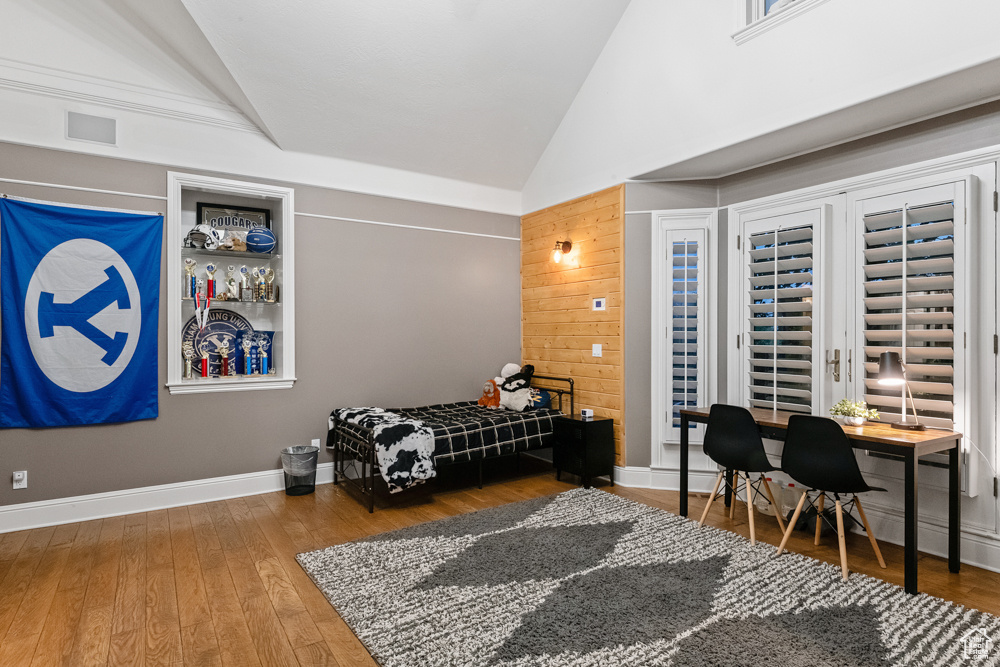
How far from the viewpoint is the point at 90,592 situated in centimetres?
278

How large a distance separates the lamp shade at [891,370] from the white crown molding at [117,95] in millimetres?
4674

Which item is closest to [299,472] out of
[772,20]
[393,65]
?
[393,65]

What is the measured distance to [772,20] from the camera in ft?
10.9

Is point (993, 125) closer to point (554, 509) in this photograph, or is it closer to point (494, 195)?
point (554, 509)

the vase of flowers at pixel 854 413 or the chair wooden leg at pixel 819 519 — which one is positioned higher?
the vase of flowers at pixel 854 413

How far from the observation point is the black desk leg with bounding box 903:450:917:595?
2725 millimetres

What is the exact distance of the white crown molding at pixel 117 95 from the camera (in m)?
3.61

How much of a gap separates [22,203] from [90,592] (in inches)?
100

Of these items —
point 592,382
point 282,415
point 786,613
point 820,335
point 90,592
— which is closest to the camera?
point 786,613

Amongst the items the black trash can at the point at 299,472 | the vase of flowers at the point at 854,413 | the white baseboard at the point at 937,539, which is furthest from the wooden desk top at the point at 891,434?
the black trash can at the point at 299,472

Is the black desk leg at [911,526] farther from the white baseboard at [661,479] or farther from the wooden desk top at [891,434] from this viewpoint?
the white baseboard at [661,479]

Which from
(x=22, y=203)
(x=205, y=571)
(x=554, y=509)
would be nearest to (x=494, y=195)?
(x=554, y=509)

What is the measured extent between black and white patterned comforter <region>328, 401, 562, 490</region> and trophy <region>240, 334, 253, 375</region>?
0.77 metres

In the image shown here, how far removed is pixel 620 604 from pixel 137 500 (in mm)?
3473
